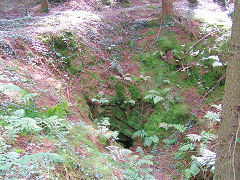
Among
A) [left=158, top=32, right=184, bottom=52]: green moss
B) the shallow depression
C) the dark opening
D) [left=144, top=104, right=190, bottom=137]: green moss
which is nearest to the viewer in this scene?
[left=144, top=104, right=190, bottom=137]: green moss

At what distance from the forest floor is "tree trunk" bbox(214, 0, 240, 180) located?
207cm

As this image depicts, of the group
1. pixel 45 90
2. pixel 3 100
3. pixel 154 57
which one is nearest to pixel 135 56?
pixel 154 57

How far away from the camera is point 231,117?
3.11 meters

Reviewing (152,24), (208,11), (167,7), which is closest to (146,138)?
(152,24)

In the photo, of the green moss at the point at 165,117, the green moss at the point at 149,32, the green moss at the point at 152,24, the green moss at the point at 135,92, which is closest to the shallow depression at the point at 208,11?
the green moss at the point at 152,24

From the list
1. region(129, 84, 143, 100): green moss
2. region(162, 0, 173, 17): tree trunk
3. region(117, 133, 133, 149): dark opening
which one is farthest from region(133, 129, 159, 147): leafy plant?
region(162, 0, 173, 17): tree trunk

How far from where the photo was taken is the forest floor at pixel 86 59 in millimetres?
5164

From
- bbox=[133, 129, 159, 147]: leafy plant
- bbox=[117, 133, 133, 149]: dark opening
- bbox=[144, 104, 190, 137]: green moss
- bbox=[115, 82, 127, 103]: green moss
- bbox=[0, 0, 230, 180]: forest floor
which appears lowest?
bbox=[117, 133, 133, 149]: dark opening

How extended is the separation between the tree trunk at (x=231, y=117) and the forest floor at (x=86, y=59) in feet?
6.77

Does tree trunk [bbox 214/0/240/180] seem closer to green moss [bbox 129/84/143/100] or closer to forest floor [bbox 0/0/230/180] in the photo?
forest floor [bbox 0/0/230/180]

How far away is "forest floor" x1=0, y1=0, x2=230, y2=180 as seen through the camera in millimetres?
5164

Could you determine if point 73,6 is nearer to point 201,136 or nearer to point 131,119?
point 131,119

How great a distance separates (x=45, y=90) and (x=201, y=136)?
483 cm

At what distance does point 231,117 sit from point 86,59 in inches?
238
